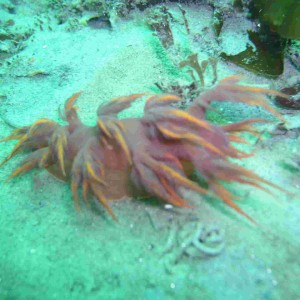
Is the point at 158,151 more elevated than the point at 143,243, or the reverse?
the point at 158,151

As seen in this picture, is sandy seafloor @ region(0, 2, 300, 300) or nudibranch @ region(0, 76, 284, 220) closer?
sandy seafloor @ region(0, 2, 300, 300)

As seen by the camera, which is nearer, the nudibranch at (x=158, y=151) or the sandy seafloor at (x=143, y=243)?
the sandy seafloor at (x=143, y=243)

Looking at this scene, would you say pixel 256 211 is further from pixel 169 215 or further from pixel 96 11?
pixel 96 11

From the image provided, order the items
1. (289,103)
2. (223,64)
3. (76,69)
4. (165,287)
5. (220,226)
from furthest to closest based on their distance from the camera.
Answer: (76,69) → (223,64) → (289,103) → (220,226) → (165,287)

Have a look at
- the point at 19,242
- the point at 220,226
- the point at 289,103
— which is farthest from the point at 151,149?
the point at 289,103

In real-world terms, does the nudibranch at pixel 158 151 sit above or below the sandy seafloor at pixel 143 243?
above

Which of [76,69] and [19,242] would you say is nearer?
[19,242]

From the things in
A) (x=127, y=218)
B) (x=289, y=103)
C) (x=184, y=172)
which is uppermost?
(x=289, y=103)

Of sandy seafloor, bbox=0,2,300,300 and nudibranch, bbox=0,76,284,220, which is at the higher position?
nudibranch, bbox=0,76,284,220
